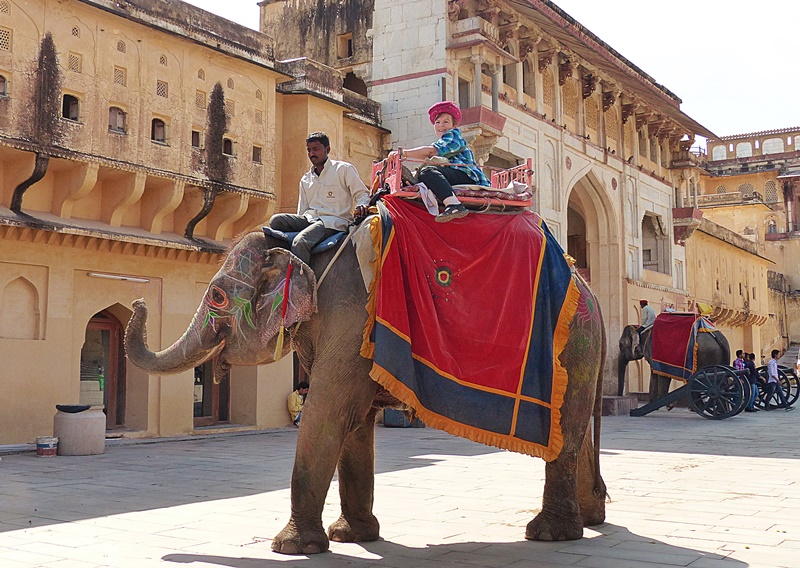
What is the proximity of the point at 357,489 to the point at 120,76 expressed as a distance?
Answer: 971 cm

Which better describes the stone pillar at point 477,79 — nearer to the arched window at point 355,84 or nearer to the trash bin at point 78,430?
the arched window at point 355,84

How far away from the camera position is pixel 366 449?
5.57m

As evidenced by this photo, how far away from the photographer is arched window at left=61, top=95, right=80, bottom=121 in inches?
498

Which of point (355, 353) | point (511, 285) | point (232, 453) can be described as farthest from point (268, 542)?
point (232, 453)

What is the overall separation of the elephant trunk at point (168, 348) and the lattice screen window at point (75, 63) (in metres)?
8.59

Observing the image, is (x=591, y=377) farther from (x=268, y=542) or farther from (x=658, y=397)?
(x=658, y=397)

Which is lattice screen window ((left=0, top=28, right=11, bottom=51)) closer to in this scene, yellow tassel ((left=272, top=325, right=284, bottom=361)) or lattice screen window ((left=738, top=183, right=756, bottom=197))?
yellow tassel ((left=272, top=325, right=284, bottom=361))

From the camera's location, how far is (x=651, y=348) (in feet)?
64.4

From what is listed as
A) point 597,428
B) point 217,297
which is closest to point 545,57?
point 597,428

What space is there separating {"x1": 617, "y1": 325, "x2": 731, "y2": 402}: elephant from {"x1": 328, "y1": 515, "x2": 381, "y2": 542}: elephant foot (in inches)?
559

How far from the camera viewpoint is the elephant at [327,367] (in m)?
4.94

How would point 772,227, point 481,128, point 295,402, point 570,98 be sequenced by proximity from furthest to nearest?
point 772,227
point 570,98
point 481,128
point 295,402

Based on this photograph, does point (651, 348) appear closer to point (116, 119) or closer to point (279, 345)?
point (116, 119)

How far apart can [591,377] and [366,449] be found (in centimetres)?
146
